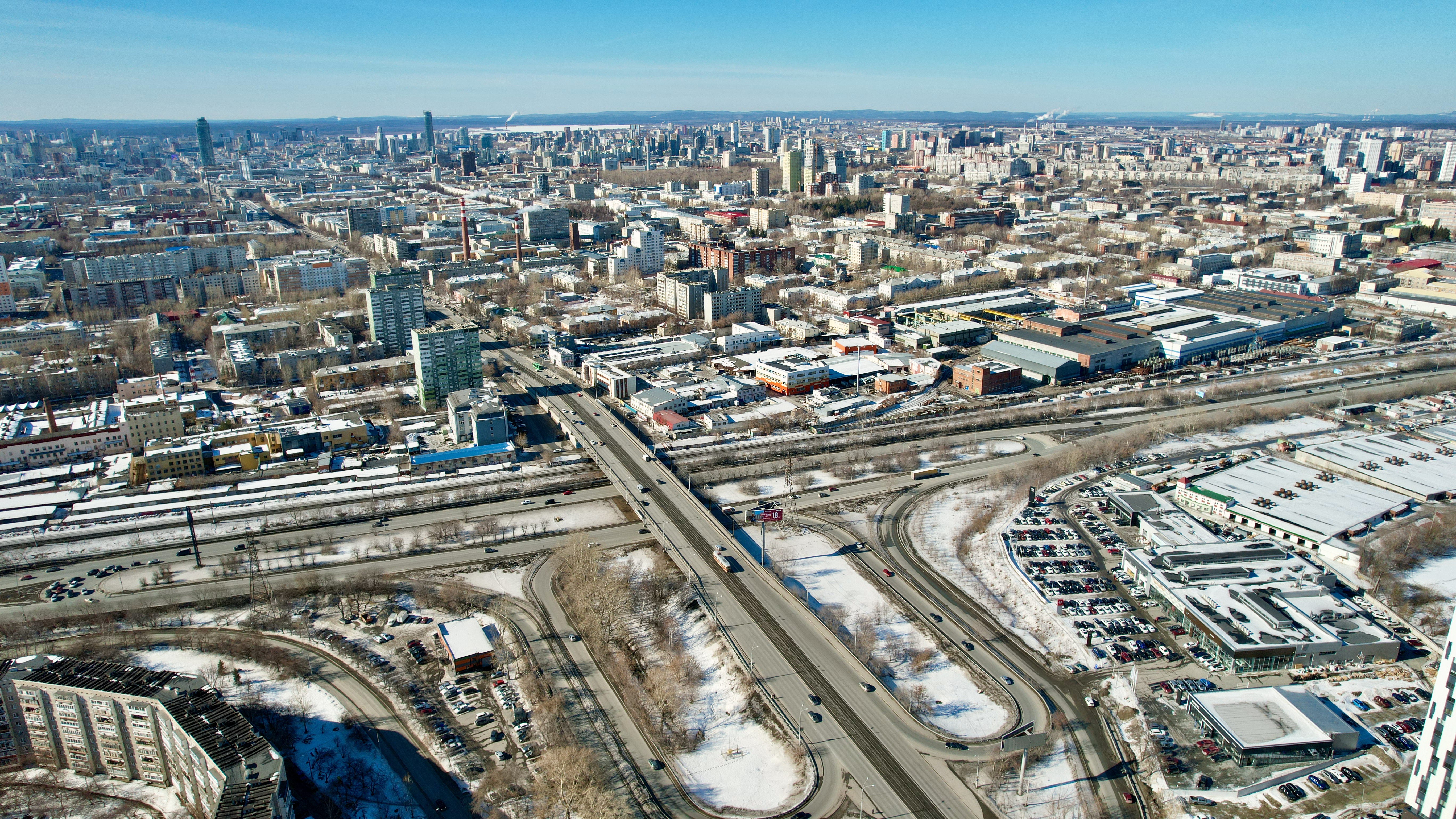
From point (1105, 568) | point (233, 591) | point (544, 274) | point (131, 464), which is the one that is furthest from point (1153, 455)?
point (544, 274)

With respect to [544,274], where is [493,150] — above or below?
above

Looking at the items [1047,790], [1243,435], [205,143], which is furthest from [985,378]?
[205,143]

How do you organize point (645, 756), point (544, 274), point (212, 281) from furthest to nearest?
point (544, 274)
point (212, 281)
point (645, 756)

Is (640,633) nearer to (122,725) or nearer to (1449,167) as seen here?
(122,725)

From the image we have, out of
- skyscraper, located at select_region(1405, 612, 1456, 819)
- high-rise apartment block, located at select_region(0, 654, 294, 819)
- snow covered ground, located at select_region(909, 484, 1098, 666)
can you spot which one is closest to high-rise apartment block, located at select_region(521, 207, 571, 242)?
snow covered ground, located at select_region(909, 484, 1098, 666)

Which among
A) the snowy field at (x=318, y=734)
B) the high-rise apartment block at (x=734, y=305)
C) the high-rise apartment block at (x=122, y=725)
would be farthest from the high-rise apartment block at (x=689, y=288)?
the high-rise apartment block at (x=122, y=725)

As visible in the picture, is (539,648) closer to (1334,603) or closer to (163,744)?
(163,744)
